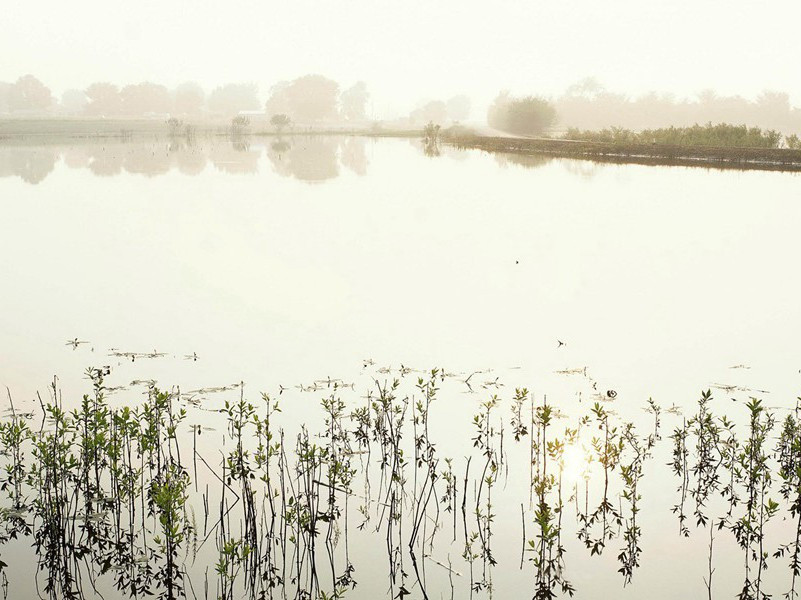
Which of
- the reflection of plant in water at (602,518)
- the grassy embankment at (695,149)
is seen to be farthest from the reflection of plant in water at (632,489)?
the grassy embankment at (695,149)

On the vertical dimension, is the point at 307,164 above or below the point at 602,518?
above

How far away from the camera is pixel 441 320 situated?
15.0 m

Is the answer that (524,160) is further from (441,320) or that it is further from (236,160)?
(441,320)

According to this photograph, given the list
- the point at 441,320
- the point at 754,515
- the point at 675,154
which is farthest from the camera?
the point at 675,154

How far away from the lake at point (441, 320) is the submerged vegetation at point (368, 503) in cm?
7

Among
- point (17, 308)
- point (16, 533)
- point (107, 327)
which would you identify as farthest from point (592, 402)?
point (17, 308)

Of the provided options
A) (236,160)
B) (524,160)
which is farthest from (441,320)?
(236,160)

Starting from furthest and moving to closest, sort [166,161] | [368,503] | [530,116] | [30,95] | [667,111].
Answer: [30,95] → [667,111] → [530,116] → [166,161] → [368,503]

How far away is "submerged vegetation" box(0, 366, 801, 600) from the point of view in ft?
21.5

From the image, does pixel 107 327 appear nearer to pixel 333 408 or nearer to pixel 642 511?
pixel 333 408

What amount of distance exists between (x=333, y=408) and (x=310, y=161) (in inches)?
1877

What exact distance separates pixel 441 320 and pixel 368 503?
747 centimetres

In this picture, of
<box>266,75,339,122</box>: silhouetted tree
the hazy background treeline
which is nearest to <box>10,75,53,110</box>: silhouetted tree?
the hazy background treeline

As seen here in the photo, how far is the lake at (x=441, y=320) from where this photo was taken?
24.0 ft
